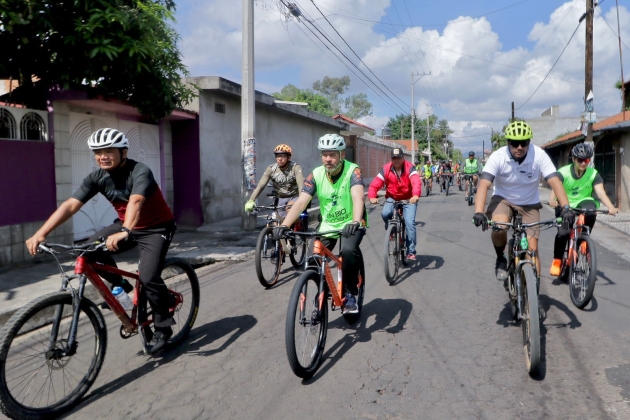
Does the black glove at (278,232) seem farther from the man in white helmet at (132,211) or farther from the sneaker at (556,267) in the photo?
the sneaker at (556,267)

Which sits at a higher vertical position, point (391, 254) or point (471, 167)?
point (471, 167)

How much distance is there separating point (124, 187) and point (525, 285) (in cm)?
319

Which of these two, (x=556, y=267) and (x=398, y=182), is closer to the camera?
(x=556, y=267)

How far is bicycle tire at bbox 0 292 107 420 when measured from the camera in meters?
3.26

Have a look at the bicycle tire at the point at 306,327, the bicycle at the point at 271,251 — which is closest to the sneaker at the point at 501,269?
the bicycle tire at the point at 306,327

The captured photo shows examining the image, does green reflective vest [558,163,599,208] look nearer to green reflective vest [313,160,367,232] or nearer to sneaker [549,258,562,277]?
sneaker [549,258,562,277]

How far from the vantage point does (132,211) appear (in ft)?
12.7

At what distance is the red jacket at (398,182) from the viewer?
7.70 meters

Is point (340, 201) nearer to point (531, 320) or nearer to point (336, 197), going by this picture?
point (336, 197)

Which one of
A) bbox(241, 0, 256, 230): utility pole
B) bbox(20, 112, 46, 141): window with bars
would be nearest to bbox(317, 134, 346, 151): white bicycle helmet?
bbox(20, 112, 46, 141): window with bars

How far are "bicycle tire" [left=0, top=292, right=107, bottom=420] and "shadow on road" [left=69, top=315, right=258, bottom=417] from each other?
15cm

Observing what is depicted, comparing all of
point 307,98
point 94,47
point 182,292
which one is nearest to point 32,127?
point 94,47

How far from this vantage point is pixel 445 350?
4.52 m

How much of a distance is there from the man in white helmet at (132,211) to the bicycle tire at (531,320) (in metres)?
2.76
